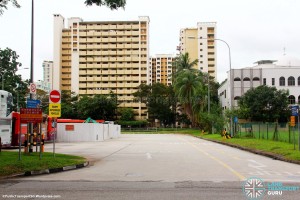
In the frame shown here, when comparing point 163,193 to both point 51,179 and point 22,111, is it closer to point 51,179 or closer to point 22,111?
point 51,179

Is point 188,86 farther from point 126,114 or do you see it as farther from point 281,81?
point 126,114

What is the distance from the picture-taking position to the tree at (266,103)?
71750 millimetres

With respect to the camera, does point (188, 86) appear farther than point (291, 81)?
A: No

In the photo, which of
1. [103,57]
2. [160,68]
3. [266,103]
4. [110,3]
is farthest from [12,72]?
[160,68]

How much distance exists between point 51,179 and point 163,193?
168 inches

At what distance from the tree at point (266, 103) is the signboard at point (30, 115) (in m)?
59.3

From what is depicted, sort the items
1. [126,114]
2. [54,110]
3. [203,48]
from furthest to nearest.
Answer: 1. [203,48]
2. [126,114]
3. [54,110]

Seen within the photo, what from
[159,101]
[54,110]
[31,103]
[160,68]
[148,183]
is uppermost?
[160,68]

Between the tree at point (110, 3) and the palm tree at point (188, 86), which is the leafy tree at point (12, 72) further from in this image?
the tree at point (110, 3)

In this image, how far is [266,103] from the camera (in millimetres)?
72375

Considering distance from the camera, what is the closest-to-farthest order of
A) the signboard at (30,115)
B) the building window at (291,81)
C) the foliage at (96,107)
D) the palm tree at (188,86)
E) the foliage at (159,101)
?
the signboard at (30,115) → the palm tree at (188,86) → the building window at (291,81) → the foliage at (96,107) → the foliage at (159,101)

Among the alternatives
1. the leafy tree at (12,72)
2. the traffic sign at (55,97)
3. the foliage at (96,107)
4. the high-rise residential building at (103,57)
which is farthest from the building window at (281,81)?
the traffic sign at (55,97)

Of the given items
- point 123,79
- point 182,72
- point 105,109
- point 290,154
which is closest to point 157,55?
point 123,79

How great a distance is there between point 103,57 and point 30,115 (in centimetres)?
11427
